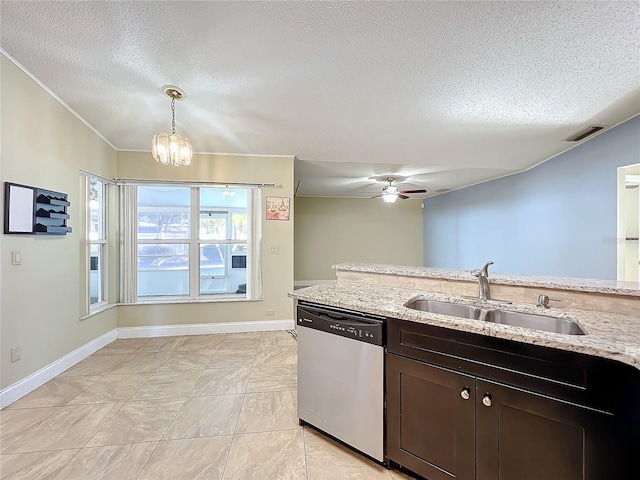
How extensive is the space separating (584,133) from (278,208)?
393cm

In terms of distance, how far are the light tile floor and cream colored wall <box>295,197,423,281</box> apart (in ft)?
15.1

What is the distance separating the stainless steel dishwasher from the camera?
154 cm

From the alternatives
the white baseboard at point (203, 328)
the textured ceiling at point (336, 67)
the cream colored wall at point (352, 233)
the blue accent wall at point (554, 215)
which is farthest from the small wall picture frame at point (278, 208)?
the blue accent wall at point (554, 215)

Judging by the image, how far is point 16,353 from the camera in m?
2.14

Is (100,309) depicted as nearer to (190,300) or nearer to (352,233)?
(190,300)

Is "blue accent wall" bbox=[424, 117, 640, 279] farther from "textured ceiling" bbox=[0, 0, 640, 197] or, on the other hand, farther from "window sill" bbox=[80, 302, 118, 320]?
"window sill" bbox=[80, 302, 118, 320]

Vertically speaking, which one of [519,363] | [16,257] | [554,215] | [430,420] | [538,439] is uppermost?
[554,215]

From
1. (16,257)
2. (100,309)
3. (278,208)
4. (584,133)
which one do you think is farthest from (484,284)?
(100,309)

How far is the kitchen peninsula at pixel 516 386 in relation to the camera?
98 centimetres

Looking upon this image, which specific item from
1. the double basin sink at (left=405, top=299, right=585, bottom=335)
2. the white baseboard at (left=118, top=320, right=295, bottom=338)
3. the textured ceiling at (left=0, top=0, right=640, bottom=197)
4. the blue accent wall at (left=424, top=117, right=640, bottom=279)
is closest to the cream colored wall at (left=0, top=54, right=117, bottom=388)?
the textured ceiling at (left=0, top=0, right=640, bottom=197)

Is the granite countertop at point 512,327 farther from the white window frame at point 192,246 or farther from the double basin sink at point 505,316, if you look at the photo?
the white window frame at point 192,246

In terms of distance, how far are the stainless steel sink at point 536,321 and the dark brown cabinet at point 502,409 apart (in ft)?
1.20

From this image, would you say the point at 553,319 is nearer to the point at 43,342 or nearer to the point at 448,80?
the point at 448,80

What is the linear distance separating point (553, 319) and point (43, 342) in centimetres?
390
